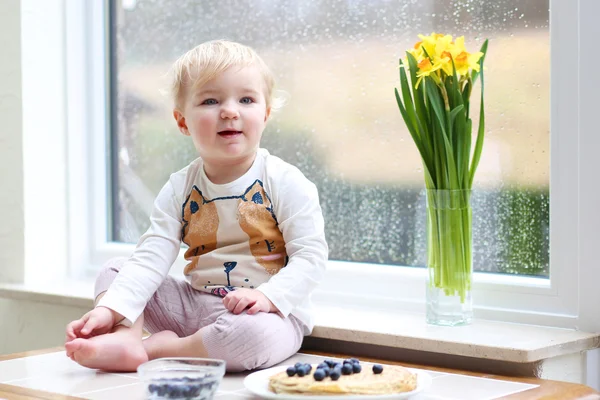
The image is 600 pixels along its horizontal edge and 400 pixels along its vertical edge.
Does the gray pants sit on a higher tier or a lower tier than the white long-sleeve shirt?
lower

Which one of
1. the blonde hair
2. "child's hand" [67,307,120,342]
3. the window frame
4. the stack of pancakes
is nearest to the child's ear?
the blonde hair

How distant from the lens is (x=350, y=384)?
1.19 metres

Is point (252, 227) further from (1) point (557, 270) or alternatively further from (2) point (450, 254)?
(1) point (557, 270)

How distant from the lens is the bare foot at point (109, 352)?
1.43 m

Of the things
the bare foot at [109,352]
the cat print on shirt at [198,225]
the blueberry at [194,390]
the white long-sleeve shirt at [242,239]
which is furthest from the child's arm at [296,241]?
the blueberry at [194,390]

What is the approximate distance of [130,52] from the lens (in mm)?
2311

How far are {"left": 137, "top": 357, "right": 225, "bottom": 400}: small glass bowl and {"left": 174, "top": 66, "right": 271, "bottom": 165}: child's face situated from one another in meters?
0.44

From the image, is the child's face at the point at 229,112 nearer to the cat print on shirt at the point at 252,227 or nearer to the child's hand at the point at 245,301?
the cat print on shirt at the point at 252,227

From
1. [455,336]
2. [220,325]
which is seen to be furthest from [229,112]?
[455,336]

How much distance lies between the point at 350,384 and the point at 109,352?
452mm

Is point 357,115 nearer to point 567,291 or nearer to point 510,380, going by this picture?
point 567,291

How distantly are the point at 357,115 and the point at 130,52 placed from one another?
0.70 meters

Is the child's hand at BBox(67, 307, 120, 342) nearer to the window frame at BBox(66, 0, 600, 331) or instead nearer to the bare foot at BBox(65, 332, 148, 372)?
the bare foot at BBox(65, 332, 148, 372)

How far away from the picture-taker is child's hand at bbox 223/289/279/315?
1.46 meters
